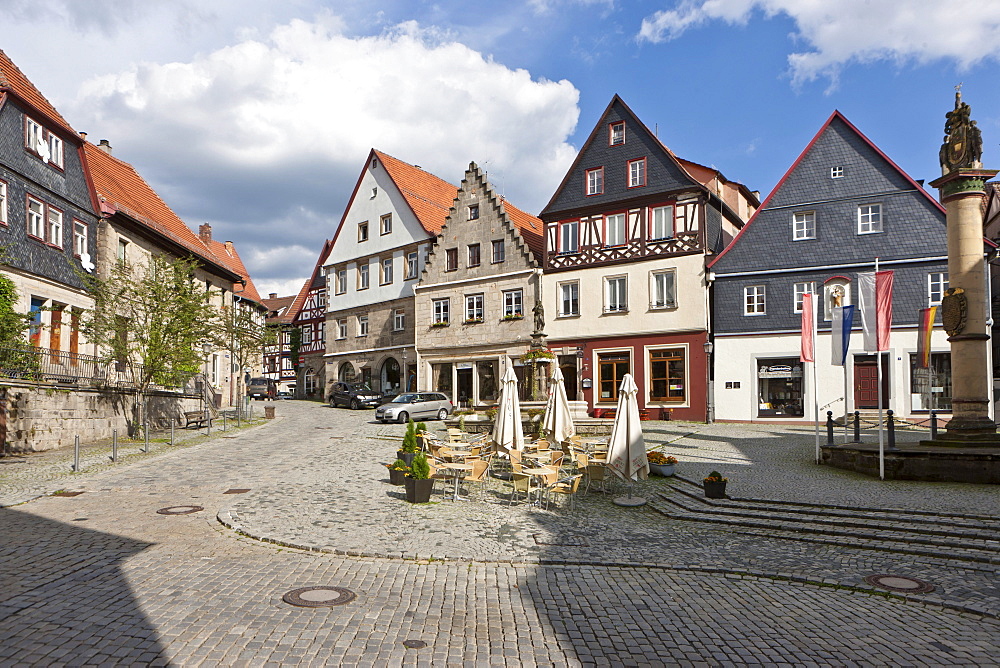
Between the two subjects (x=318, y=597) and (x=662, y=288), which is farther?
(x=662, y=288)

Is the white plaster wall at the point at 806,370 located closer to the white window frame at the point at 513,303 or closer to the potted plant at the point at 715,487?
the white window frame at the point at 513,303

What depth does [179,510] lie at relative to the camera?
41.3 feet

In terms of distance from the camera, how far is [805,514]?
40.7 ft

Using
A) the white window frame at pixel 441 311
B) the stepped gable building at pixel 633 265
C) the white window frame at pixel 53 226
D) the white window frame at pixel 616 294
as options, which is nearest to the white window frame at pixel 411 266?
the white window frame at pixel 441 311

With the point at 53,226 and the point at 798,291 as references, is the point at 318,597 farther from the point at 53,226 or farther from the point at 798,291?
the point at 798,291

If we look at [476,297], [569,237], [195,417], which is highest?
[569,237]

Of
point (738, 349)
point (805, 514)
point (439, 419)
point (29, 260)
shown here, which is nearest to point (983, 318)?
point (805, 514)

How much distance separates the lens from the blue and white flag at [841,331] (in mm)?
17594

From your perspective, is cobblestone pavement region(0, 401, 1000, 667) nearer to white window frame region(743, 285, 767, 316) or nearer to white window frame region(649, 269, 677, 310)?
white window frame region(743, 285, 767, 316)

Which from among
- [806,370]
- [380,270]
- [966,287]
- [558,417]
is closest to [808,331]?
[966,287]

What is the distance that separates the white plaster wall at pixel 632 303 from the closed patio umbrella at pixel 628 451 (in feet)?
61.0

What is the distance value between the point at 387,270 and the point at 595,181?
15437mm

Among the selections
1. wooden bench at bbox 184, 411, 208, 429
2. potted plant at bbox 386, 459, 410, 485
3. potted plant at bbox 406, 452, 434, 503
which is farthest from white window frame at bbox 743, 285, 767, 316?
wooden bench at bbox 184, 411, 208, 429

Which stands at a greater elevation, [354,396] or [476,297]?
[476,297]
